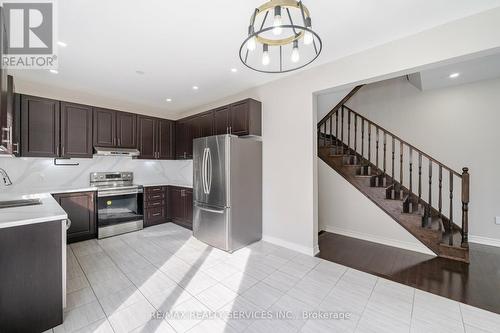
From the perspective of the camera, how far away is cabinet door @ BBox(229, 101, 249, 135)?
346 centimetres

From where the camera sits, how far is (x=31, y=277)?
1615 mm

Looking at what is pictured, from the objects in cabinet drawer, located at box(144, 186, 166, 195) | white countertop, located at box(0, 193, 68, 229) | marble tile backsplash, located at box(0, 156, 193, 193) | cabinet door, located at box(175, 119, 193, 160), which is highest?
cabinet door, located at box(175, 119, 193, 160)

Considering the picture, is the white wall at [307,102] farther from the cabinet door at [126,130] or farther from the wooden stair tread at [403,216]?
the cabinet door at [126,130]

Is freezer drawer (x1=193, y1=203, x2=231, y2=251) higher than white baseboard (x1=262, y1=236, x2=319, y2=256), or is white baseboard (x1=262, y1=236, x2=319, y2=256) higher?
freezer drawer (x1=193, y1=203, x2=231, y2=251)

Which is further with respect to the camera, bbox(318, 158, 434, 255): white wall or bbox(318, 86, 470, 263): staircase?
bbox(318, 158, 434, 255): white wall

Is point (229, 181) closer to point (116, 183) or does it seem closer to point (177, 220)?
point (177, 220)

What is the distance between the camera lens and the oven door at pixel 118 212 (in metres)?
3.71

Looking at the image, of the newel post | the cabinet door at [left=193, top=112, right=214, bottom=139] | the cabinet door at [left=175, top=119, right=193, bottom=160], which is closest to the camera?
the newel post

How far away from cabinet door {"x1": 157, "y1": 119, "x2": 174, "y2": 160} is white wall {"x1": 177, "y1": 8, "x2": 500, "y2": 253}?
187 centimetres

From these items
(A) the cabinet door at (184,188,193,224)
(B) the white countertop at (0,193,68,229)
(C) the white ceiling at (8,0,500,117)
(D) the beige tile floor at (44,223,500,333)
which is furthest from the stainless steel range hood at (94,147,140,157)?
(B) the white countertop at (0,193,68,229)

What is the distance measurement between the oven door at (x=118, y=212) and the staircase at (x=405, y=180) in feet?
12.8

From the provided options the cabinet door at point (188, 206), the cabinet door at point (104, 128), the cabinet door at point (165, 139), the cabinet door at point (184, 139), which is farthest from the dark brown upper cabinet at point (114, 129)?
the cabinet door at point (188, 206)

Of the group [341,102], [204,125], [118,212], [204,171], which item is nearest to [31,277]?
[204,171]

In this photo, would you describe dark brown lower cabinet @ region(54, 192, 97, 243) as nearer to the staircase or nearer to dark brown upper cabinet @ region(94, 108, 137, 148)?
dark brown upper cabinet @ region(94, 108, 137, 148)
